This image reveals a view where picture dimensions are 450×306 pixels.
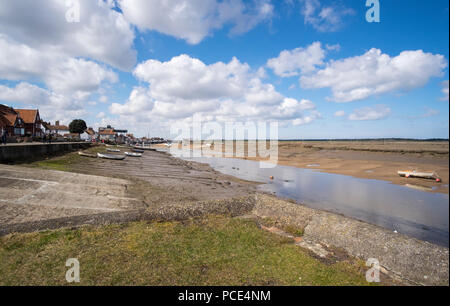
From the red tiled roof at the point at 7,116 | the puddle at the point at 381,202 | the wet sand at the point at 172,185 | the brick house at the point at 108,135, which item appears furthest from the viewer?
the brick house at the point at 108,135

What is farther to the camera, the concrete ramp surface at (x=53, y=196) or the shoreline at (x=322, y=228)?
the concrete ramp surface at (x=53, y=196)

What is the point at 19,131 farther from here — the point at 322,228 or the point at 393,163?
the point at 393,163

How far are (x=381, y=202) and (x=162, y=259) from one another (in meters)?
21.2

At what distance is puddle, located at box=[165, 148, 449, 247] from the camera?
13648 millimetres

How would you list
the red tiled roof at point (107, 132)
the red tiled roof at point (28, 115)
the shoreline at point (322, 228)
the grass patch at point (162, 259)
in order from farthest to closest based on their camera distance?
the red tiled roof at point (107, 132) → the red tiled roof at point (28, 115) → the shoreline at point (322, 228) → the grass patch at point (162, 259)

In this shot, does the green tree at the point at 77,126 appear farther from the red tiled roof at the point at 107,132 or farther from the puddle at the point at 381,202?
the puddle at the point at 381,202

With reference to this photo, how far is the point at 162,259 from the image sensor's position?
785cm

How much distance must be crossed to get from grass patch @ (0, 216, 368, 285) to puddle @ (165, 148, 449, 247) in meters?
7.46

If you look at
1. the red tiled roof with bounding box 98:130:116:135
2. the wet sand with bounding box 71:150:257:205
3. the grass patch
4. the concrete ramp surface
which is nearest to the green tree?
the red tiled roof with bounding box 98:130:116:135

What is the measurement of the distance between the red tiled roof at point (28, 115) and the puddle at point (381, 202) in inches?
3174

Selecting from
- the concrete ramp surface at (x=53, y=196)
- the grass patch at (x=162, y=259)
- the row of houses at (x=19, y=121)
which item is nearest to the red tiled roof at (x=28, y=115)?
the row of houses at (x=19, y=121)

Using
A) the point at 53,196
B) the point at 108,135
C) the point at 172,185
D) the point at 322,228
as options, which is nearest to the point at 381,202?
the point at 322,228

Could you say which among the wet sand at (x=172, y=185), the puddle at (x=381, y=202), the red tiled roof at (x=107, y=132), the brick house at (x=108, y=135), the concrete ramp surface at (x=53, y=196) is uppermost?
the red tiled roof at (x=107, y=132)

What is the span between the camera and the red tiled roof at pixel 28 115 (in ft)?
224
